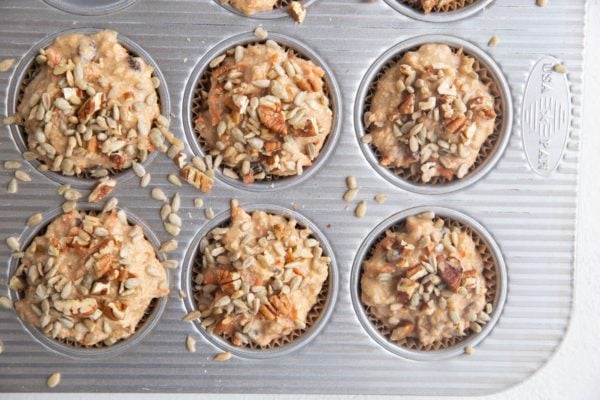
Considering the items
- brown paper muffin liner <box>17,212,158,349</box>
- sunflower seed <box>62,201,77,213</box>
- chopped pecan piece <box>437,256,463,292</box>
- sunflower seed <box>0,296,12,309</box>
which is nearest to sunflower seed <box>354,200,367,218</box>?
chopped pecan piece <box>437,256,463,292</box>

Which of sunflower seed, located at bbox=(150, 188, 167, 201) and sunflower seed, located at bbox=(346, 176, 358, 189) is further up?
sunflower seed, located at bbox=(150, 188, 167, 201)

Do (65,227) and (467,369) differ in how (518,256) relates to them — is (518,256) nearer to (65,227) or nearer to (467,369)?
(467,369)

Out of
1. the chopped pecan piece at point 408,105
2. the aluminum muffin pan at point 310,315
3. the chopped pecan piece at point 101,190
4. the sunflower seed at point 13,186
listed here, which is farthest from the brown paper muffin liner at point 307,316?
the sunflower seed at point 13,186

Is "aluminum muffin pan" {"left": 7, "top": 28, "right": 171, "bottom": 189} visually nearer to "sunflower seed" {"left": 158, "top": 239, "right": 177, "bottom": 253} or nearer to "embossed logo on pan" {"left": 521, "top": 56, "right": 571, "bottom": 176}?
"sunflower seed" {"left": 158, "top": 239, "right": 177, "bottom": 253}

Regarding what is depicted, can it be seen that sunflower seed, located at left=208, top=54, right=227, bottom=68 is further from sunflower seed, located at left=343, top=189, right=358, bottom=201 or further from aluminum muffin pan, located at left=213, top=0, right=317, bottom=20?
sunflower seed, located at left=343, top=189, right=358, bottom=201

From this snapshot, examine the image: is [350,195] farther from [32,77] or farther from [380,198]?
[32,77]

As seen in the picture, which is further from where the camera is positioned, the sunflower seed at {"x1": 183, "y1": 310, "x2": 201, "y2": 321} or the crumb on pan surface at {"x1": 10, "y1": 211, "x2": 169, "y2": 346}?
the sunflower seed at {"x1": 183, "y1": 310, "x2": 201, "y2": 321}

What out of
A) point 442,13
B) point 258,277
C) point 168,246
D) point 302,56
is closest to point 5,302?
point 168,246

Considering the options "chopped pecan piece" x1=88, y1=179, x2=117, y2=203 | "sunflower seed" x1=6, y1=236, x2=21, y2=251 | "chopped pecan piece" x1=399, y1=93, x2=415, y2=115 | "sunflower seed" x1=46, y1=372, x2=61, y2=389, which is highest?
"chopped pecan piece" x1=399, y1=93, x2=415, y2=115
